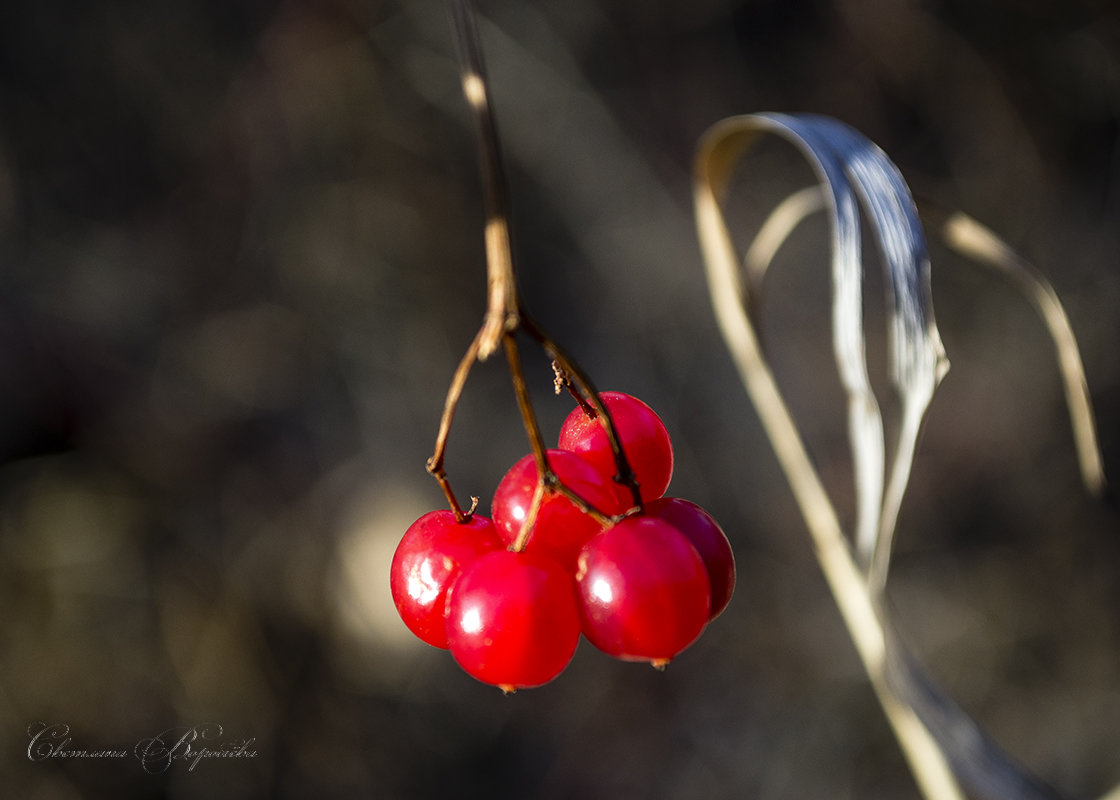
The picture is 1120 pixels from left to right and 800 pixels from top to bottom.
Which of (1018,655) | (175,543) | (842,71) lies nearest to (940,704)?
(175,543)

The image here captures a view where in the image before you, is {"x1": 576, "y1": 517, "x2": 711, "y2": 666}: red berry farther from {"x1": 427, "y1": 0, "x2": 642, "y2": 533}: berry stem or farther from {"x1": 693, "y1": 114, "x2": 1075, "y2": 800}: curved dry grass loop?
{"x1": 693, "y1": 114, "x2": 1075, "y2": 800}: curved dry grass loop

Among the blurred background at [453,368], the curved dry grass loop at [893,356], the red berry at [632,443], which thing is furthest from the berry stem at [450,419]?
the blurred background at [453,368]

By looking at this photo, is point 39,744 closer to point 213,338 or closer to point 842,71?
point 213,338

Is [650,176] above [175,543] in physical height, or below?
above

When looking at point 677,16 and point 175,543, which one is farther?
point 677,16

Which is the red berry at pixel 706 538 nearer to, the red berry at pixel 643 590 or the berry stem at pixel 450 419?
the red berry at pixel 643 590

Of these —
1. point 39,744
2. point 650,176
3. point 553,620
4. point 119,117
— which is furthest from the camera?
point 650,176
